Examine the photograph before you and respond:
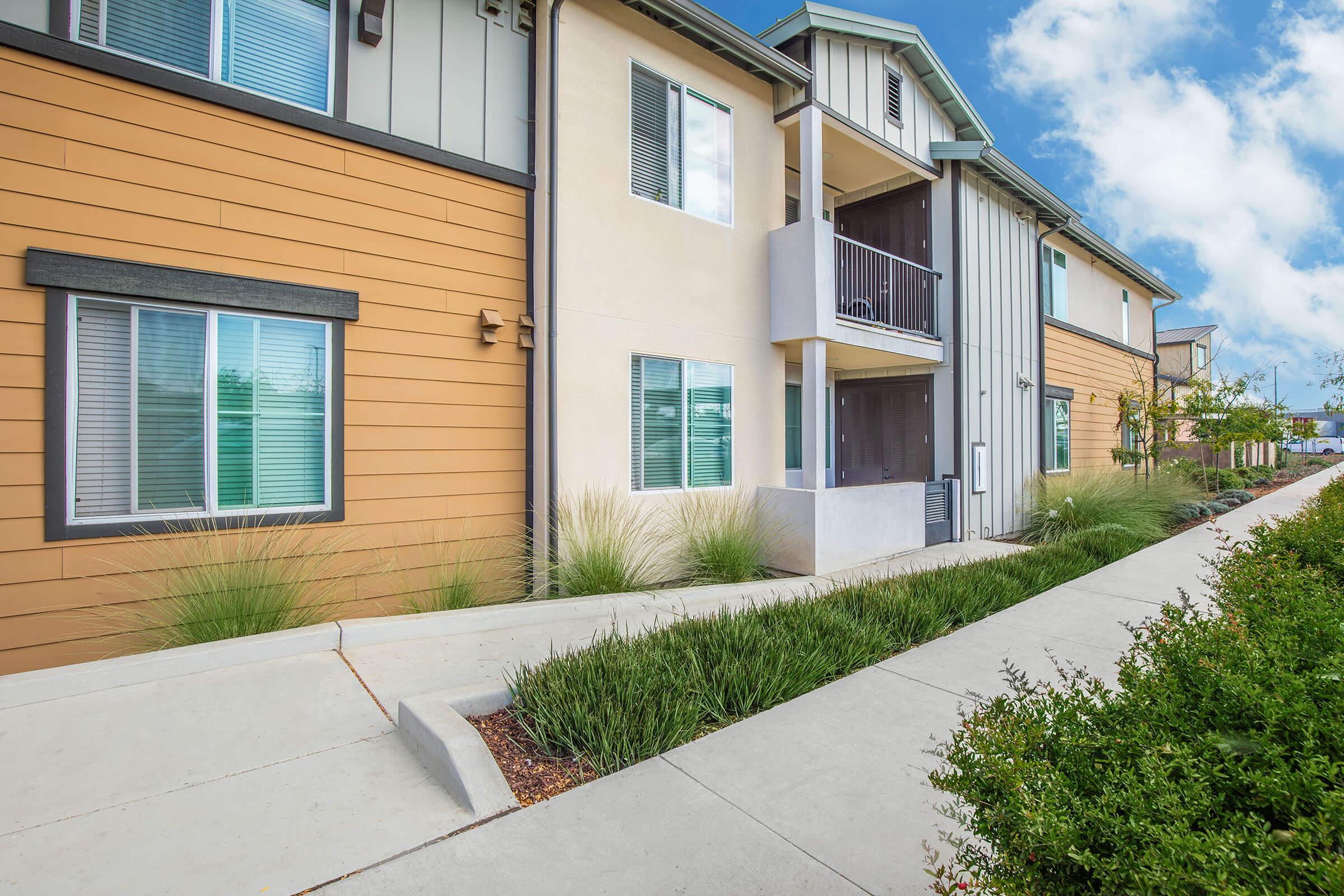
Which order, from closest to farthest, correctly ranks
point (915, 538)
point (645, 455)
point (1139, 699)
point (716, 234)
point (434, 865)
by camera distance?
point (1139, 699) < point (434, 865) < point (645, 455) < point (716, 234) < point (915, 538)

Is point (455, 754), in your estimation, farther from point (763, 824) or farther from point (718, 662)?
point (718, 662)

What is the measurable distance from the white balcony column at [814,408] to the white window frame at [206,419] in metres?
5.00

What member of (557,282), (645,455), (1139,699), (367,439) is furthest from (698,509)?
(1139,699)

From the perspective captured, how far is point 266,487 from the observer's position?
16.3 feet

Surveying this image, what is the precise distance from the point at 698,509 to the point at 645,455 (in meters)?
0.85

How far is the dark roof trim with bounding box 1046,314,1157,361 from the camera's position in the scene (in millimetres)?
12711

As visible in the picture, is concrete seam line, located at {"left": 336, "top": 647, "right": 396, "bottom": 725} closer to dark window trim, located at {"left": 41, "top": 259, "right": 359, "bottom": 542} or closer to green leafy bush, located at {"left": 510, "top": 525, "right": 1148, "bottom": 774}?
green leafy bush, located at {"left": 510, "top": 525, "right": 1148, "bottom": 774}

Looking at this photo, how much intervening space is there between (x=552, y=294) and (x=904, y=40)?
260 inches

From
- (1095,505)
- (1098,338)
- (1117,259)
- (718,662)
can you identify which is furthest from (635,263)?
(1117,259)

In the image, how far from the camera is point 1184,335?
1035 inches

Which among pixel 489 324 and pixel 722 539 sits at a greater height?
pixel 489 324

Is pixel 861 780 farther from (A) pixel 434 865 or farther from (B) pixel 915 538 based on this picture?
(B) pixel 915 538

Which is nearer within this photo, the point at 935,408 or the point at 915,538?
the point at 915,538

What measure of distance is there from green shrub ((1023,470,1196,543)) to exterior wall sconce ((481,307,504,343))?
337 inches
